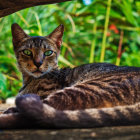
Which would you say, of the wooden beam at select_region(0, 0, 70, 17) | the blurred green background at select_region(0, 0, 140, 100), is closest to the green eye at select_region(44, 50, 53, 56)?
the wooden beam at select_region(0, 0, 70, 17)

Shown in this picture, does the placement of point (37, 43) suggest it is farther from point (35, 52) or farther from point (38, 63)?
point (38, 63)

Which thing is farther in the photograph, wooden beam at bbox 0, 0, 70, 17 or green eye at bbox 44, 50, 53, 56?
green eye at bbox 44, 50, 53, 56

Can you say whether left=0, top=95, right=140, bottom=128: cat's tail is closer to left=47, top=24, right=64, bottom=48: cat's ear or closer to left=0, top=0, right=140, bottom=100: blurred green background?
left=47, top=24, right=64, bottom=48: cat's ear

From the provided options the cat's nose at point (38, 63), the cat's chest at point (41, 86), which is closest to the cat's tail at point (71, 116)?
the cat's chest at point (41, 86)

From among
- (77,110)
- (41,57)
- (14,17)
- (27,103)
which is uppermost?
(14,17)

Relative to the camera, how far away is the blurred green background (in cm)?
390

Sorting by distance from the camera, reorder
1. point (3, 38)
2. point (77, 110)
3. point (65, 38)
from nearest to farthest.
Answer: point (77, 110), point (3, 38), point (65, 38)

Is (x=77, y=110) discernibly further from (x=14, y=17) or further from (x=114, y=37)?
(x=114, y=37)

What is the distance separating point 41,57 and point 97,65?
0.55 m

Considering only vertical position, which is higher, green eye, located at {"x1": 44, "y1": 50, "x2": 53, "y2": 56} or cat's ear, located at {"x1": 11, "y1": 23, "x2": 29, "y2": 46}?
cat's ear, located at {"x1": 11, "y1": 23, "x2": 29, "y2": 46}

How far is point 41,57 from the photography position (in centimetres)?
246

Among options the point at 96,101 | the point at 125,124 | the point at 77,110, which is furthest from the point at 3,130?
the point at 125,124

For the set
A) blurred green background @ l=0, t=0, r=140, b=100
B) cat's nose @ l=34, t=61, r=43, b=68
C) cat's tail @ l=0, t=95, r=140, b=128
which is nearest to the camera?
cat's tail @ l=0, t=95, r=140, b=128

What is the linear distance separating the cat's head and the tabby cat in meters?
0.01
